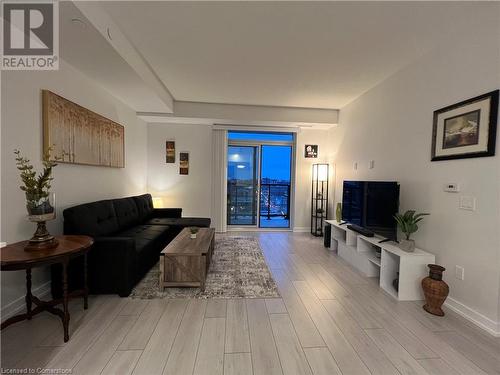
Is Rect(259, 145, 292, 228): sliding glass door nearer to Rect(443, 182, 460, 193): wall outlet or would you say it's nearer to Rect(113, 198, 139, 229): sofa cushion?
Rect(113, 198, 139, 229): sofa cushion

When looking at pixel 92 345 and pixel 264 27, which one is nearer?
pixel 92 345

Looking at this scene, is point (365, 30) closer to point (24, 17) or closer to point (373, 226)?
point (373, 226)

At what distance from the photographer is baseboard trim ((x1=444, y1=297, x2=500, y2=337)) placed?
188cm

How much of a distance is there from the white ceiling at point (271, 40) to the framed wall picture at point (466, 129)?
0.76 m

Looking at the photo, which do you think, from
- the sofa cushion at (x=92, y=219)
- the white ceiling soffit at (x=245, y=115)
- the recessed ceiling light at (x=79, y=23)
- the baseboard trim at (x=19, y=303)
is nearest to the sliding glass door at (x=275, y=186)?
the white ceiling soffit at (x=245, y=115)

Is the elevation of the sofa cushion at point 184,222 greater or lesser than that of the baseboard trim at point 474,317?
greater

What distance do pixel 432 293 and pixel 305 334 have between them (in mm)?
1335

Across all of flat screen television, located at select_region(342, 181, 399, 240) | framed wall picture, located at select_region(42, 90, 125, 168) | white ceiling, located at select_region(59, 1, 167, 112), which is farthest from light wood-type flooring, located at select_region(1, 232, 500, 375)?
white ceiling, located at select_region(59, 1, 167, 112)

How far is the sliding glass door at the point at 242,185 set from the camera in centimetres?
551

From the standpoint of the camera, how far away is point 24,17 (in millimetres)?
1841

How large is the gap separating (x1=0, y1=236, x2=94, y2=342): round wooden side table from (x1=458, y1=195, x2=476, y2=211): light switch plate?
3375 millimetres

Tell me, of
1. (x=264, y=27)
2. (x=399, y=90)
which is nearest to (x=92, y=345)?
(x=264, y=27)

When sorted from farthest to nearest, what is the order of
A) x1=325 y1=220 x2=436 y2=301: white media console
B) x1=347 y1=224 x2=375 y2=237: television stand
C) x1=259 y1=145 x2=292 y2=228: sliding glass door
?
x1=259 y1=145 x2=292 y2=228: sliding glass door → x1=347 y1=224 x2=375 y2=237: television stand → x1=325 y1=220 x2=436 y2=301: white media console

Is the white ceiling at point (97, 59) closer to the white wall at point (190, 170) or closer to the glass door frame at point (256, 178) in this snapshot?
the white wall at point (190, 170)
